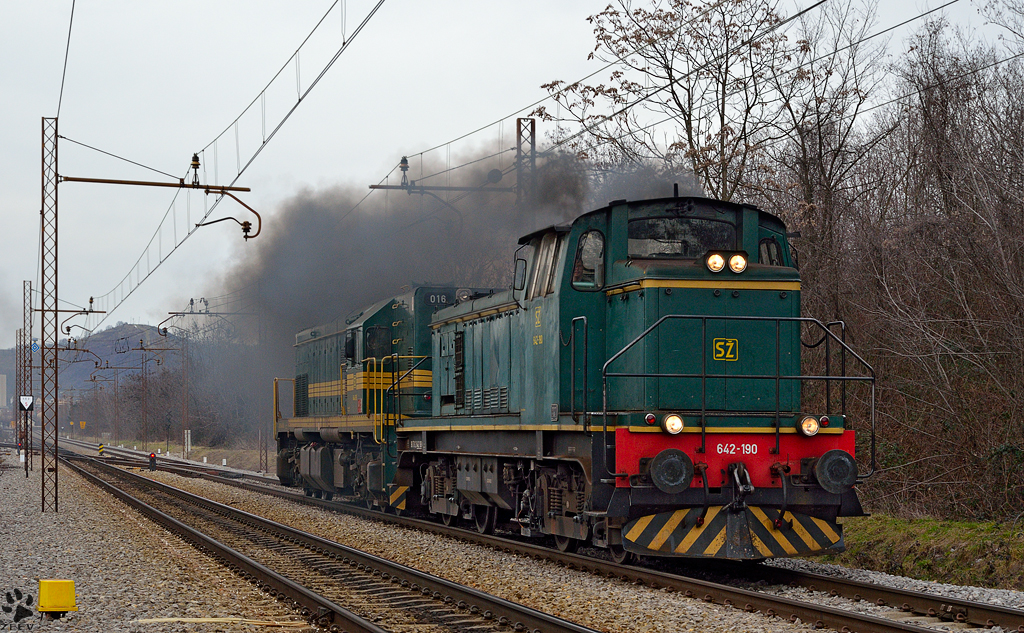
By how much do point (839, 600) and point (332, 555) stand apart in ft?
19.7

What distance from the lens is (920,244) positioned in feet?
54.1

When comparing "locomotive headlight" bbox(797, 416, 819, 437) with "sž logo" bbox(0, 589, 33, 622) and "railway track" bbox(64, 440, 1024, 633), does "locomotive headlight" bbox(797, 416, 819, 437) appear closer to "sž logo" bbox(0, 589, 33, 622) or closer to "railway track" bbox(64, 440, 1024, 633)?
"railway track" bbox(64, 440, 1024, 633)

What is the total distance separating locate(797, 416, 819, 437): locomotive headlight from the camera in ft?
30.7

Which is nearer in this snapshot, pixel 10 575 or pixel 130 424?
pixel 10 575

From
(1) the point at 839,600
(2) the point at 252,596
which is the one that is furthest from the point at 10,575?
(1) the point at 839,600

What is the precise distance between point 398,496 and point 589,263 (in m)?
7.57

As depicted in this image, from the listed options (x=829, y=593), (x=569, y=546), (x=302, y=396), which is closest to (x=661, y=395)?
(x=829, y=593)

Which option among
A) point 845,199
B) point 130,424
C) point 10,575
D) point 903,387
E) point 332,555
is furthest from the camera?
point 130,424

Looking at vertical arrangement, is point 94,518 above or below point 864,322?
below

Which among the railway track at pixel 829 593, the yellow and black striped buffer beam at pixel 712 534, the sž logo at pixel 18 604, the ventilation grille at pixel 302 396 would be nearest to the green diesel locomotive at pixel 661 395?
the yellow and black striped buffer beam at pixel 712 534

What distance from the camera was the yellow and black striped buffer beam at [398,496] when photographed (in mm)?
16391

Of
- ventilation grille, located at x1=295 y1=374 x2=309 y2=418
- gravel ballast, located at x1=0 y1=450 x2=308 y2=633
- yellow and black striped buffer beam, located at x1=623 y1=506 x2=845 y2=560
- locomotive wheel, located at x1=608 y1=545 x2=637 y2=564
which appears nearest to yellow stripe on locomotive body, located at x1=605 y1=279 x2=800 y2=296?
yellow and black striped buffer beam, located at x1=623 y1=506 x2=845 y2=560

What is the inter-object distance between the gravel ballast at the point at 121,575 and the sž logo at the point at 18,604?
0.07 metres

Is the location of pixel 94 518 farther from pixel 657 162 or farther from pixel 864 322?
pixel 864 322
